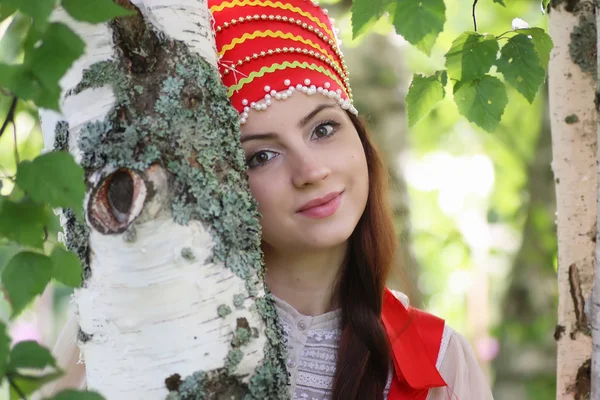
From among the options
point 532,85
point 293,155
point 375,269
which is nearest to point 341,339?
point 375,269

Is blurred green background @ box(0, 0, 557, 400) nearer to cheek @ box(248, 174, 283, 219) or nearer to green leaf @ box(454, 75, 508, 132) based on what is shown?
green leaf @ box(454, 75, 508, 132)

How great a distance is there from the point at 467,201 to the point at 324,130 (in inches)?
Answer: 324

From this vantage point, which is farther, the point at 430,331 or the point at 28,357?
the point at 430,331

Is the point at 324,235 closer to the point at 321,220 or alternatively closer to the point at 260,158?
the point at 321,220

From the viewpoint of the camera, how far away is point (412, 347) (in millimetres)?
2059

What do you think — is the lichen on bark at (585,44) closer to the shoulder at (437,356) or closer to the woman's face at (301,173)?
the woman's face at (301,173)

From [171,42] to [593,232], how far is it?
4.08 feet

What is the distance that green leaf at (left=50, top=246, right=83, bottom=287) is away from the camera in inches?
40.1

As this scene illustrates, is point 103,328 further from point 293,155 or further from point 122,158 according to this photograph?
point 293,155

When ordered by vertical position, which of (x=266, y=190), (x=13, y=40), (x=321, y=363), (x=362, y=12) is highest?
(x=362, y=12)

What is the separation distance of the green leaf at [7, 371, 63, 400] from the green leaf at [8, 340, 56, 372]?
0.01 metres

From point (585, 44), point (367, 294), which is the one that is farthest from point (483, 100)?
point (367, 294)

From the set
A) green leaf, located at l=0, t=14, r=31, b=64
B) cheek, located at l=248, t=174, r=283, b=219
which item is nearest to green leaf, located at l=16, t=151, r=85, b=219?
green leaf, located at l=0, t=14, r=31, b=64

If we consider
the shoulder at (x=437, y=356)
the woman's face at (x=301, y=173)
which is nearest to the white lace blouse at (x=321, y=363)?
the shoulder at (x=437, y=356)
